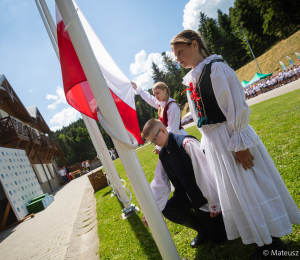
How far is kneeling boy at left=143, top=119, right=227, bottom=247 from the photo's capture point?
2.07m

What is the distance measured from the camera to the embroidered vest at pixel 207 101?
185cm

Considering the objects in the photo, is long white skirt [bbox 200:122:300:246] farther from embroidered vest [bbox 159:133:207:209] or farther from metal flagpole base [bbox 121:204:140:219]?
metal flagpole base [bbox 121:204:140:219]

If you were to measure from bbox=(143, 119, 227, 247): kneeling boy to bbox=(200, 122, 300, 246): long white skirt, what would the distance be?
0.60ft

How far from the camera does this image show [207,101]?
1.90 meters

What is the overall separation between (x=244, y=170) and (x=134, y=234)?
8.20ft

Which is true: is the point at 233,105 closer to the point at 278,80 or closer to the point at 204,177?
the point at 204,177

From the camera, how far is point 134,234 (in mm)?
3426

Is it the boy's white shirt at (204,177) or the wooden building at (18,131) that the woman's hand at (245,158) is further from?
the wooden building at (18,131)

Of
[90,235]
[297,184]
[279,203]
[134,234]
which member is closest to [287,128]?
[297,184]

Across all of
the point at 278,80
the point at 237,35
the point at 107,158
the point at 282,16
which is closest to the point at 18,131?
the point at 107,158

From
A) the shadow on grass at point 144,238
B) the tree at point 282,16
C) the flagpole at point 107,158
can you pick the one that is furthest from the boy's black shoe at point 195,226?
the tree at point 282,16

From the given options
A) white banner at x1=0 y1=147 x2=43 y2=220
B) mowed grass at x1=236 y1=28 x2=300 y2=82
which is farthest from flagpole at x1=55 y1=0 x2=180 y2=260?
mowed grass at x1=236 y1=28 x2=300 y2=82

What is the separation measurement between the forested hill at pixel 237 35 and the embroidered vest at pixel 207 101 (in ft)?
97.6

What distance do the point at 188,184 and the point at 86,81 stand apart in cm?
156
